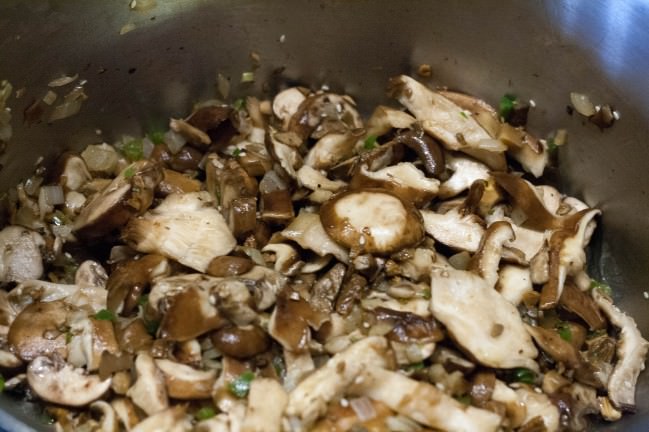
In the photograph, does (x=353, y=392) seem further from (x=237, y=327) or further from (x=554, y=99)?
(x=554, y=99)

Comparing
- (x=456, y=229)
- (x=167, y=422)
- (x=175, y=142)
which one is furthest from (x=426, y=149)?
(x=167, y=422)

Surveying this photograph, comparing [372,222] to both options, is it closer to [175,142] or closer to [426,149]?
[426,149]

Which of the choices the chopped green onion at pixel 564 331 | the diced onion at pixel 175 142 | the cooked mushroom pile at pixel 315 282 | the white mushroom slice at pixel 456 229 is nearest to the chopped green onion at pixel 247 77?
the cooked mushroom pile at pixel 315 282

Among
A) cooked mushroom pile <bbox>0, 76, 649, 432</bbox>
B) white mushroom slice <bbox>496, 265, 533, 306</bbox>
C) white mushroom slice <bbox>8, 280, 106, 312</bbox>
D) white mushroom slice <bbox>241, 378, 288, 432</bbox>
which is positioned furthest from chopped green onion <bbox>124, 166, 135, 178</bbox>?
white mushroom slice <bbox>496, 265, 533, 306</bbox>

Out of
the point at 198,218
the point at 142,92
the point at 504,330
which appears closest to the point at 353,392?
the point at 504,330

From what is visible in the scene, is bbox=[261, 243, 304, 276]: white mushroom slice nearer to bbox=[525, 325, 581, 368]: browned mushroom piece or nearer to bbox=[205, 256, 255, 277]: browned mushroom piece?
bbox=[205, 256, 255, 277]: browned mushroom piece

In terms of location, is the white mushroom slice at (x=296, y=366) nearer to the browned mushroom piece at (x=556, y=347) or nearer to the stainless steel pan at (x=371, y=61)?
the browned mushroom piece at (x=556, y=347)
